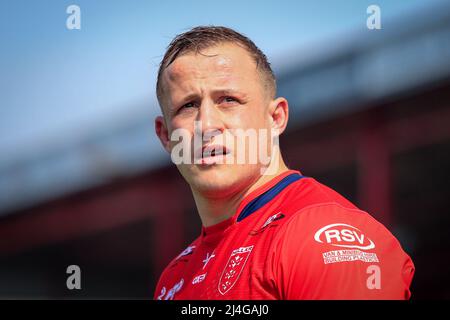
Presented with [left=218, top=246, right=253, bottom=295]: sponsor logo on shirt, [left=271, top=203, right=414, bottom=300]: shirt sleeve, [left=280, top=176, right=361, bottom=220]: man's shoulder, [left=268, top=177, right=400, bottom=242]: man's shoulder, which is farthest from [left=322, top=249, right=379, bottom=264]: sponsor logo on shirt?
[left=218, top=246, right=253, bottom=295]: sponsor logo on shirt

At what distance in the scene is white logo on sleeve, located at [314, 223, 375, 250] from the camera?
2.28m

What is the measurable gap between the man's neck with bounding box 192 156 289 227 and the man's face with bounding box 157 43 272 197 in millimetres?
41

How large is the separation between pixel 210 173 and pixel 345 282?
713 mm

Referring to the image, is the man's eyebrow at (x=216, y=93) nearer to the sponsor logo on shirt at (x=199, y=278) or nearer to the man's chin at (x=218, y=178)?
the man's chin at (x=218, y=178)

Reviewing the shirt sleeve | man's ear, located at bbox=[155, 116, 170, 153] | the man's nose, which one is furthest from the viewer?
man's ear, located at bbox=[155, 116, 170, 153]

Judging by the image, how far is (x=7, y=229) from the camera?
16.6 meters

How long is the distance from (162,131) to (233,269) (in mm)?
843

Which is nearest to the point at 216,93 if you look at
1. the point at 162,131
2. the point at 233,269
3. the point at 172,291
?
the point at 162,131

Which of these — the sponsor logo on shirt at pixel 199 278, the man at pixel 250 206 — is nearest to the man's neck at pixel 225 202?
the man at pixel 250 206

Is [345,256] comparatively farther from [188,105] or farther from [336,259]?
[188,105]

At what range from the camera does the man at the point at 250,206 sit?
88.4 inches

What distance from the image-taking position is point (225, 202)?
112 inches

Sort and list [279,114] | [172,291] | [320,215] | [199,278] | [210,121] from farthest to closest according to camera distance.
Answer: [172,291]
[279,114]
[199,278]
[210,121]
[320,215]

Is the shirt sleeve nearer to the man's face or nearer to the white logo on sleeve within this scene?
the white logo on sleeve
